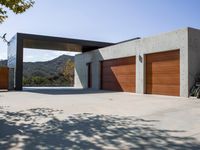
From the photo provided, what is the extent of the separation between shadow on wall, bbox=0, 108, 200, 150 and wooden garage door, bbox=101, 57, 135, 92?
1148 centimetres

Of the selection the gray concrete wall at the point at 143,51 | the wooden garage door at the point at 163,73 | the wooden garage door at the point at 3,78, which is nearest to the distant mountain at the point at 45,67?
the gray concrete wall at the point at 143,51

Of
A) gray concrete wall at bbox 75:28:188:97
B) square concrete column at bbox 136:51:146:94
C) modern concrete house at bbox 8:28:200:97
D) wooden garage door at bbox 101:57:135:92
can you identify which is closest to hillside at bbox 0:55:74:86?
modern concrete house at bbox 8:28:200:97

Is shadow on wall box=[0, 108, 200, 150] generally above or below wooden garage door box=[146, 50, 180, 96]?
below

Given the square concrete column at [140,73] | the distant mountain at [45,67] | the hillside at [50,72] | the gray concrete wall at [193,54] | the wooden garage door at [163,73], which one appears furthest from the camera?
the distant mountain at [45,67]

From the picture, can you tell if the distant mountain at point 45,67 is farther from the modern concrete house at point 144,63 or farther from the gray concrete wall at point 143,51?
the gray concrete wall at point 143,51

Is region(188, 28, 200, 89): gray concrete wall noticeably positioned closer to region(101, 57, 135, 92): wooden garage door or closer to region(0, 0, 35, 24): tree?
region(101, 57, 135, 92): wooden garage door

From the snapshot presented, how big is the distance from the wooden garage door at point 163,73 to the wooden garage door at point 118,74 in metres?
2.00

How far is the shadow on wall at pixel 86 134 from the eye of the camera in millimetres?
4934

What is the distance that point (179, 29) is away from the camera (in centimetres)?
1462

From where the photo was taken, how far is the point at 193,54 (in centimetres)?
1427

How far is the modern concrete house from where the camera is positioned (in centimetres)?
1428

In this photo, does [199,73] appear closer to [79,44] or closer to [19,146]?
[19,146]

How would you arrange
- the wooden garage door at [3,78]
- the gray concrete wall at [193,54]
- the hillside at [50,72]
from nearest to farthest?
the gray concrete wall at [193,54] < the wooden garage door at [3,78] < the hillside at [50,72]

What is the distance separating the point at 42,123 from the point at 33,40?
1806cm
